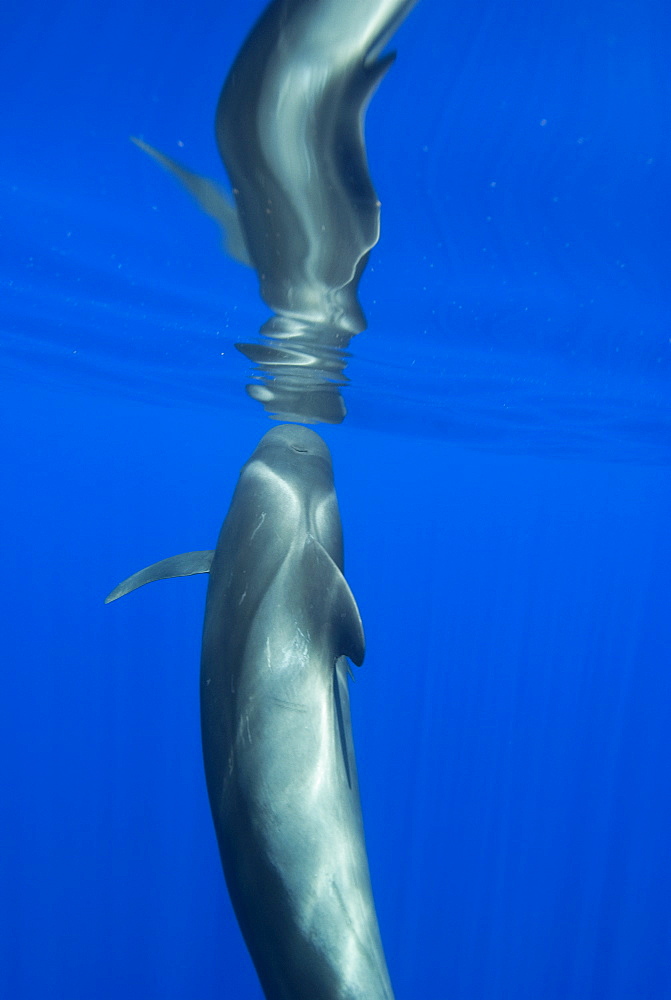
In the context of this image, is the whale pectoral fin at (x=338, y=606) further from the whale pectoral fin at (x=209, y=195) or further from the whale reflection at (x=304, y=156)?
the whale pectoral fin at (x=209, y=195)

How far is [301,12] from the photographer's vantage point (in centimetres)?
479

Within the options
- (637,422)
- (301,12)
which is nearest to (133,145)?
(301,12)

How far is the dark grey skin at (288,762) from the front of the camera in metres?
3.86

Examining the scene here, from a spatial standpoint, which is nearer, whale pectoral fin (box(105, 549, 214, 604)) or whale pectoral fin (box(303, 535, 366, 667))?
whale pectoral fin (box(303, 535, 366, 667))

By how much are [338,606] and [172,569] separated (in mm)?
1979

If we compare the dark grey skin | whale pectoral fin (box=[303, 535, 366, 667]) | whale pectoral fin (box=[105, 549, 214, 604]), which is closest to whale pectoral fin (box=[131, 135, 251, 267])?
whale pectoral fin (box=[105, 549, 214, 604])

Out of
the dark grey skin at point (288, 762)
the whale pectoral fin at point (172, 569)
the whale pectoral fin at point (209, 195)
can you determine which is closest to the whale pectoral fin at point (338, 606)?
the dark grey skin at point (288, 762)

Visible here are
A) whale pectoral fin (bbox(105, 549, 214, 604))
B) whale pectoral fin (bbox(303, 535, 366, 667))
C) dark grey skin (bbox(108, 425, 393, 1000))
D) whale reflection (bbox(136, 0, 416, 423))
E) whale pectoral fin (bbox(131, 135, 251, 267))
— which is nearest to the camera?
dark grey skin (bbox(108, 425, 393, 1000))

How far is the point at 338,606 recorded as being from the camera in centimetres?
450

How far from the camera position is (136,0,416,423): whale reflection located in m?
4.96

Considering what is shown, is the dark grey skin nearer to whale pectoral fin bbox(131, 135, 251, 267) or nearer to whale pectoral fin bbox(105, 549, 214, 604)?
whale pectoral fin bbox(105, 549, 214, 604)

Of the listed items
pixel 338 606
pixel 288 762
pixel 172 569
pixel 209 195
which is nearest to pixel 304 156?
pixel 209 195

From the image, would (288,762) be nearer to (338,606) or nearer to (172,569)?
(338,606)

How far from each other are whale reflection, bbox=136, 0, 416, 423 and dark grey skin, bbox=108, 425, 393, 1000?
11.3 ft
